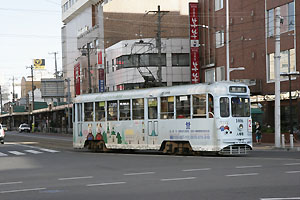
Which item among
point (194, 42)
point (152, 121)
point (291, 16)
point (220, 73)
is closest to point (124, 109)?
point (152, 121)

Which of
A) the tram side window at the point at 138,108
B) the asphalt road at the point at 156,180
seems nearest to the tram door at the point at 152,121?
the tram side window at the point at 138,108

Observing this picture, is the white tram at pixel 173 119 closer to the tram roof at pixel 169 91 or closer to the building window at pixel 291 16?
the tram roof at pixel 169 91

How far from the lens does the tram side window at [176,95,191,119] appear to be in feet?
81.4

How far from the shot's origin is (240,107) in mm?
24328

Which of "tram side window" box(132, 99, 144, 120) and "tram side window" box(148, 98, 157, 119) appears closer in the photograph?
"tram side window" box(148, 98, 157, 119)

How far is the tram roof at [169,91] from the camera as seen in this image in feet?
78.4

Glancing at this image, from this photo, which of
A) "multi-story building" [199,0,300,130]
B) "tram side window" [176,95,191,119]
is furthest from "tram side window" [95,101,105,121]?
"multi-story building" [199,0,300,130]

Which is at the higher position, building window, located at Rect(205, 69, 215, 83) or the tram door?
building window, located at Rect(205, 69, 215, 83)

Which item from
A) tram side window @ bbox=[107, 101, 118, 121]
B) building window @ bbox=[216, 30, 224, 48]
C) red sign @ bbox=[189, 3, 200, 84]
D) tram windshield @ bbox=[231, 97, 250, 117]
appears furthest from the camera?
red sign @ bbox=[189, 3, 200, 84]

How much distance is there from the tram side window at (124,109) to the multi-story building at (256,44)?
49.6 feet

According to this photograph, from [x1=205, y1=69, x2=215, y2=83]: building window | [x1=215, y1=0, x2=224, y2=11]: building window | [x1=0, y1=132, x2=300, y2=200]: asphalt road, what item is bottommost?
[x1=0, y1=132, x2=300, y2=200]: asphalt road

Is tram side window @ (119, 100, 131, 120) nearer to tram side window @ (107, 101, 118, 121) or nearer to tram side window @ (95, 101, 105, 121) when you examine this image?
tram side window @ (107, 101, 118, 121)

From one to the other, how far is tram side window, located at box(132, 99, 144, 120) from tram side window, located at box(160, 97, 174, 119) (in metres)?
1.39

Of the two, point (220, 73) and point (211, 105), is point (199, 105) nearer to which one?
point (211, 105)
